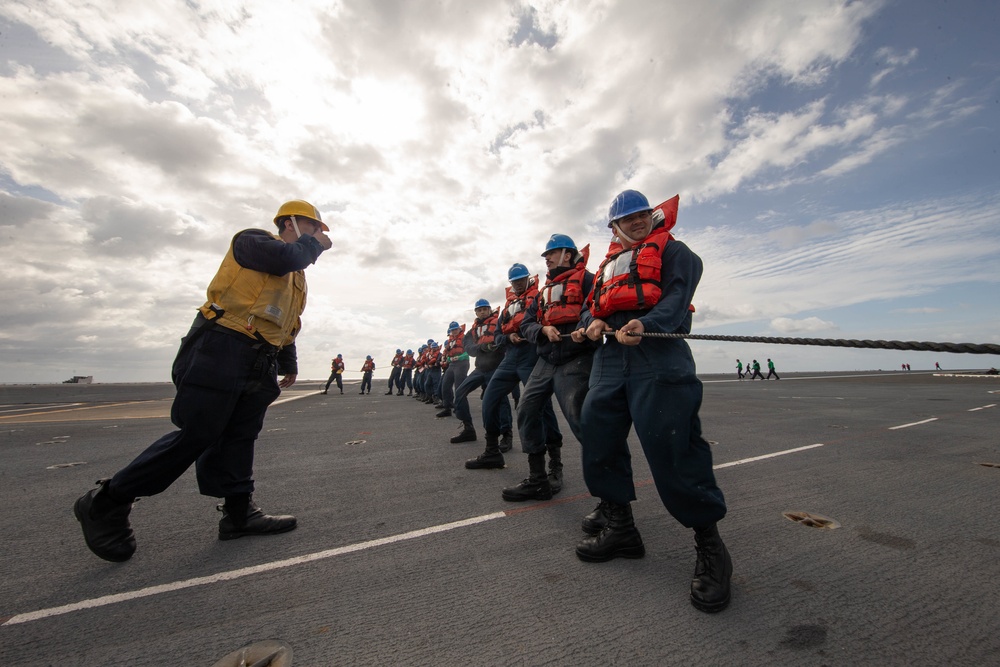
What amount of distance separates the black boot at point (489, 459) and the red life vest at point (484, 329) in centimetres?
222

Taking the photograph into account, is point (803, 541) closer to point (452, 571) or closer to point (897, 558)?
point (897, 558)

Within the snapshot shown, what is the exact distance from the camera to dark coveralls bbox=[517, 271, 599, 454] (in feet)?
10.3

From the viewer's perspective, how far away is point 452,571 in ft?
6.94

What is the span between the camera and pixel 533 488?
3.34 metres

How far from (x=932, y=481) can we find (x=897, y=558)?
2.22 metres

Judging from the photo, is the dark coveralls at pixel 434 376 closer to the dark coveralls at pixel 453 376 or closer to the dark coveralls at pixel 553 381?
the dark coveralls at pixel 453 376

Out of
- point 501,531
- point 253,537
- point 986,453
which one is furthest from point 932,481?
point 253,537

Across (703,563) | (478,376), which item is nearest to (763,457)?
(703,563)

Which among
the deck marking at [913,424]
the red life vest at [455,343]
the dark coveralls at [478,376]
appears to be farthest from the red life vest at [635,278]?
the red life vest at [455,343]

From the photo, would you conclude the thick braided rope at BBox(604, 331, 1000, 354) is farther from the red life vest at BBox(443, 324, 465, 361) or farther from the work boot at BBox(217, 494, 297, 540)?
the red life vest at BBox(443, 324, 465, 361)

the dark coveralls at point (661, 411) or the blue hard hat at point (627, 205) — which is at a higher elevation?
the blue hard hat at point (627, 205)

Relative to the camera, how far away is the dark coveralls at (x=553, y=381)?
314cm

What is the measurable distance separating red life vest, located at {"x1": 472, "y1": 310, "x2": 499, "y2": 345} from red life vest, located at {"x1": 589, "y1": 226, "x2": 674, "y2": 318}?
4.10 m

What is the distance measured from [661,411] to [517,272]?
3.67 metres
